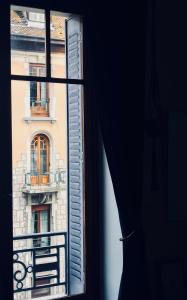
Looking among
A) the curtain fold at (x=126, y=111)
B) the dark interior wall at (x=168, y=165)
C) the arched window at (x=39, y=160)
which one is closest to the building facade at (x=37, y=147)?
the arched window at (x=39, y=160)

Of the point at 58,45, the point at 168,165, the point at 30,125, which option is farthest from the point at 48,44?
the point at 168,165

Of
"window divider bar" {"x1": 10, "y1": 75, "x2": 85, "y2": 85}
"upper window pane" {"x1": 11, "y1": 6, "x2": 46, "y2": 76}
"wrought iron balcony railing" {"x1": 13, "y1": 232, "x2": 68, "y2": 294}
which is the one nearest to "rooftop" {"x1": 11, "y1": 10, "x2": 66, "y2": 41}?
"upper window pane" {"x1": 11, "y1": 6, "x2": 46, "y2": 76}

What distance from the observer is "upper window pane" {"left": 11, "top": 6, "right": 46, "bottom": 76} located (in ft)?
6.13

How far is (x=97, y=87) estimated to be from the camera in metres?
1.88

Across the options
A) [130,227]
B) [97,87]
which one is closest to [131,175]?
[130,227]

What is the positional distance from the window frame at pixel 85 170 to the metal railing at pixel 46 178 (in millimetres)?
111

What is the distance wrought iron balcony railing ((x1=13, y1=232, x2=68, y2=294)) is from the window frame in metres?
0.09

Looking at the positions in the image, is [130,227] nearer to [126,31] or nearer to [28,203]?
[28,203]

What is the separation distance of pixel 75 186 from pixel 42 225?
24 centimetres

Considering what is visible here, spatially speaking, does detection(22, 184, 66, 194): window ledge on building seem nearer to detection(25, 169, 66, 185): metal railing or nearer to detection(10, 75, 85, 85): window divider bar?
detection(25, 169, 66, 185): metal railing

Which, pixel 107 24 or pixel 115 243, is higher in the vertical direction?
pixel 107 24

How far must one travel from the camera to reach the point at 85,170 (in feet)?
6.64

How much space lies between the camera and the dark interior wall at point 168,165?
6.63 feet

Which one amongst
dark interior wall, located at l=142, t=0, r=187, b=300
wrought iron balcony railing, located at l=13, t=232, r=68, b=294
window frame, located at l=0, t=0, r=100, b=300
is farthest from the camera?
dark interior wall, located at l=142, t=0, r=187, b=300
